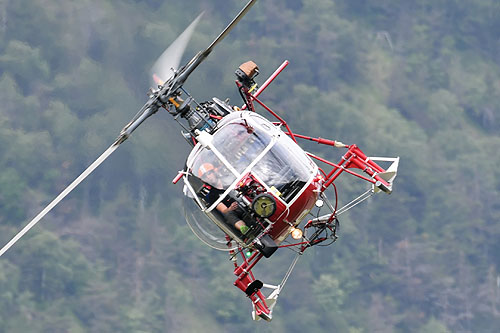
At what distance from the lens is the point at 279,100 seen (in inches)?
2477

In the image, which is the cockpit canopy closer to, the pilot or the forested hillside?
the pilot

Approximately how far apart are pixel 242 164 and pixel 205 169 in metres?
0.88

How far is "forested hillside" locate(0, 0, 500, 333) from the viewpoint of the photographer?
182 feet

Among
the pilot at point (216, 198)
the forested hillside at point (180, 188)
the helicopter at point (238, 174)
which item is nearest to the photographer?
the helicopter at point (238, 174)

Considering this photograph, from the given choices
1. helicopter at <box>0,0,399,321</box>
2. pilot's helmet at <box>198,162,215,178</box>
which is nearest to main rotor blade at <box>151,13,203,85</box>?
helicopter at <box>0,0,399,321</box>

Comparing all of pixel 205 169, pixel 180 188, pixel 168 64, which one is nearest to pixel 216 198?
pixel 205 169

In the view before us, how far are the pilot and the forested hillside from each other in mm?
20144

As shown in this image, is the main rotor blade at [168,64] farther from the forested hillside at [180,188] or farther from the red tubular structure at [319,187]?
the forested hillside at [180,188]

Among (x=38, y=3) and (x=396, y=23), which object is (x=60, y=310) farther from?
(x=396, y=23)

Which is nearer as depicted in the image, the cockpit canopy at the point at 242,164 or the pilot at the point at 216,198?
the cockpit canopy at the point at 242,164

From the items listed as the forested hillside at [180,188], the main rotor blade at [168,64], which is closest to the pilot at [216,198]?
the main rotor blade at [168,64]

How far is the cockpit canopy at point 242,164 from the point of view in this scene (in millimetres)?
30547

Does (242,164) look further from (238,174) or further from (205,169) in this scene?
(205,169)

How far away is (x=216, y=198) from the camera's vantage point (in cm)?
3081
